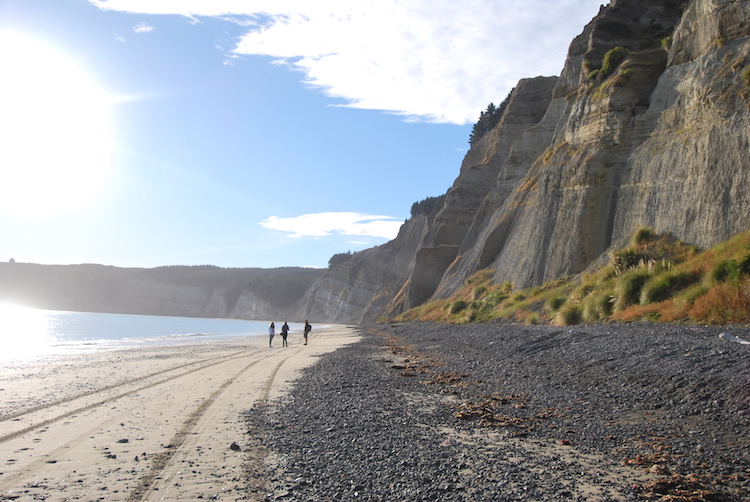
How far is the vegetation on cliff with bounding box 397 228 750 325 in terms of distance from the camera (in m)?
11.9

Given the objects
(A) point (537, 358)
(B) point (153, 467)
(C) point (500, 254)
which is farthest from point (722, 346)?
(C) point (500, 254)

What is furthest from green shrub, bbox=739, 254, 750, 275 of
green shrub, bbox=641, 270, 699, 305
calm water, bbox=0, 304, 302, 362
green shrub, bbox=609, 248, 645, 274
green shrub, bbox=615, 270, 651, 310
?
calm water, bbox=0, 304, 302, 362

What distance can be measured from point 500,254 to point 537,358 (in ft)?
67.3

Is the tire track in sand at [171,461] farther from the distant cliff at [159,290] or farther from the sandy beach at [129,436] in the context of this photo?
the distant cliff at [159,290]

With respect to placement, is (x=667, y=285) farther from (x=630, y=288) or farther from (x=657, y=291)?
(x=630, y=288)

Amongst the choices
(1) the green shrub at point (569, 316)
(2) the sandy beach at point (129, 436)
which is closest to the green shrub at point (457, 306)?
(1) the green shrub at point (569, 316)

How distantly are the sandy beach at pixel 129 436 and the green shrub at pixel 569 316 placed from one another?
925cm

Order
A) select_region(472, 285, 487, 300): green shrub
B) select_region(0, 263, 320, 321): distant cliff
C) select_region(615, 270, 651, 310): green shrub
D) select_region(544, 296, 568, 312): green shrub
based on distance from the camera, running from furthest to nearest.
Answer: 1. select_region(0, 263, 320, 321): distant cliff
2. select_region(472, 285, 487, 300): green shrub
3. select_region(544, 296, 568, 312): green shrub
4. select_region(615, 270, 651, 310): green shrub

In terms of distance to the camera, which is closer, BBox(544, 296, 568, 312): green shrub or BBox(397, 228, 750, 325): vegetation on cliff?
BBox(397, 228, 750, 325): vegetation on cliff

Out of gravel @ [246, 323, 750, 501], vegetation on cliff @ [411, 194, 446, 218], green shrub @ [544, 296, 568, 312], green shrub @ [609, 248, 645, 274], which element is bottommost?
gravel @ [246, 323, 750, 501]

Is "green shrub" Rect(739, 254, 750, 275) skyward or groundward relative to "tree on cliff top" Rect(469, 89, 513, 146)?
groundward

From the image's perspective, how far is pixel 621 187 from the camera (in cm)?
2147

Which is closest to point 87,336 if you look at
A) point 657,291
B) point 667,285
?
point 657,291

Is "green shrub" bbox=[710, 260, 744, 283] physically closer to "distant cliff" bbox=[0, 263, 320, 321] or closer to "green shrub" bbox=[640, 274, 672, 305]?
"green shrub" bbox=[640, 274, 672, 305]
